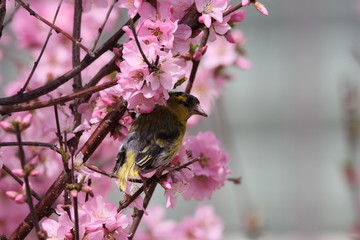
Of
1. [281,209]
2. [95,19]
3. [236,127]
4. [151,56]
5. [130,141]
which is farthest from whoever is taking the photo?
[236,127]

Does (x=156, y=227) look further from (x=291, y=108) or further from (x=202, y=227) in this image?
(x=291, y=108)

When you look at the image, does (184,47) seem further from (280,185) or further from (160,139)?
(280,185)

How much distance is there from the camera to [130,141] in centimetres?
127

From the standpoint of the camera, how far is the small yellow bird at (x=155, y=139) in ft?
4.08

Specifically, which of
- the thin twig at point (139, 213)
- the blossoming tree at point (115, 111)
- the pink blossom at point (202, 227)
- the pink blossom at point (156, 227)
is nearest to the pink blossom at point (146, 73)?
the blossoming tree at point (115, 111)

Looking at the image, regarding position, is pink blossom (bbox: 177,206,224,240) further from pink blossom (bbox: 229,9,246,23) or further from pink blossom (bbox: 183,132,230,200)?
pink blossom (bbox: 229,9,246,23)

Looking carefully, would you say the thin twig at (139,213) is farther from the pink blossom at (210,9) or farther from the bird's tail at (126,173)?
the pink blossom at (210,9)

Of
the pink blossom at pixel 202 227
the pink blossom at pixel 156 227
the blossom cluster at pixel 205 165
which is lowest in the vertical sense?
Answer: the blossom cluster at pixel 205 165

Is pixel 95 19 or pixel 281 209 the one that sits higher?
pixel 281 209

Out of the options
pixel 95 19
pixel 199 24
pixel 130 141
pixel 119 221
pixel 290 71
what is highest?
pixel 290 71

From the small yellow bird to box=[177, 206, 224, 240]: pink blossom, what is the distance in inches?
35.4

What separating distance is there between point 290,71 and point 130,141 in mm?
4159

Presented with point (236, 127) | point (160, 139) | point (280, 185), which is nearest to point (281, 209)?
point (280, 185)

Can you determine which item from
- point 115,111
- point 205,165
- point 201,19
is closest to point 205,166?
point 205,165
